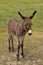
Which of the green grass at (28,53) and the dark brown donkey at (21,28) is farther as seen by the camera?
the green grass at (28,53)

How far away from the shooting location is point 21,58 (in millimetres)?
9875

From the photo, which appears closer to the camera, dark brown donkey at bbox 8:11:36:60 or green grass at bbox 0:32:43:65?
dark brown donkey at bbox 8:11:36:60

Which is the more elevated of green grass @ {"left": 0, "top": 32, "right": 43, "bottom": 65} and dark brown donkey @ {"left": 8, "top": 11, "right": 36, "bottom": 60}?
dark brown donkey @ {"left": 8, "top": 11, "right": 36, "bottom": 60}

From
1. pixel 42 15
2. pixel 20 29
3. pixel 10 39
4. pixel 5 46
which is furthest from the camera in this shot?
pixel 42 15

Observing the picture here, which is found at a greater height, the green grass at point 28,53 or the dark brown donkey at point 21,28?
the dark brown donkey at point 21,28

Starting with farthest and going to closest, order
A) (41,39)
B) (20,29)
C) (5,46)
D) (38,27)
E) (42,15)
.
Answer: (42,15) → (38,27) → (41,39) → (5,46) → (20,29)

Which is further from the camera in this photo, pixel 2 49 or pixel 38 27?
pixel 38 27

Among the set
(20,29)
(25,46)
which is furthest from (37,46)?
(20,29)

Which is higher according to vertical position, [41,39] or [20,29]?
[20,29]

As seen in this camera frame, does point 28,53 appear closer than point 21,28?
No

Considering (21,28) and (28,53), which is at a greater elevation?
(21,28)

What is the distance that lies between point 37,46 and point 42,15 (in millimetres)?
9781

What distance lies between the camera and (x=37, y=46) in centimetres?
1178

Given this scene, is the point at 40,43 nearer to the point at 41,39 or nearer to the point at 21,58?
the point at 41,39
